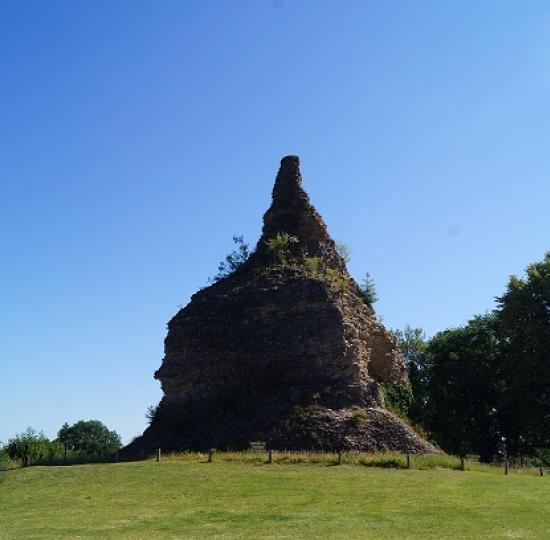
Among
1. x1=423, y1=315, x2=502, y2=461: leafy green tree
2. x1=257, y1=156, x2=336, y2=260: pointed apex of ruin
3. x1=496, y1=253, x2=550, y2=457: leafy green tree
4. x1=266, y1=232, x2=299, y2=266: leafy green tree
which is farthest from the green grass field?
x1=423, y1=315, x2=502, y2=461: leafy green tree

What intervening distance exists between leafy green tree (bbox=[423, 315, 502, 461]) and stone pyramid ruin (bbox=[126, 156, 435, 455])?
12.6 meters

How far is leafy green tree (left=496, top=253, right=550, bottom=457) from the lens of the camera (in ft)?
145

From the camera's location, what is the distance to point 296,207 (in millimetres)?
42688

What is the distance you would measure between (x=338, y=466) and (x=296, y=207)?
63.6ft

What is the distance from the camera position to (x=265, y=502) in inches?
762

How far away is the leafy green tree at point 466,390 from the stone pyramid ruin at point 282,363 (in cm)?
1257

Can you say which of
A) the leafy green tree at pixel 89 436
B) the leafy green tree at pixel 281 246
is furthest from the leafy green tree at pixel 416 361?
the leafy green tree at pixel 89 436

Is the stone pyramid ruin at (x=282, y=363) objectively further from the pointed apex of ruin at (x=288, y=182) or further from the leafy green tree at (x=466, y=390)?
the leafy green tree at (x=466, y=390)

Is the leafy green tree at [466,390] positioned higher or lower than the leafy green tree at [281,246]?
lower

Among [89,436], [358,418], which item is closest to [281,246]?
[358,418]

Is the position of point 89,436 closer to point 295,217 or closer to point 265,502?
point 295,217

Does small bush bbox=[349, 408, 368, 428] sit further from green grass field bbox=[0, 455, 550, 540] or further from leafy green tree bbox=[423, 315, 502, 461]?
leafy green tree bbox=[423, 315, 502, 461]

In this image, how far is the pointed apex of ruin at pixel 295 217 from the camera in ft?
137

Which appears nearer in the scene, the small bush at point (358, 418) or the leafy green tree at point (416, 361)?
the small bush at point (358, 418)
